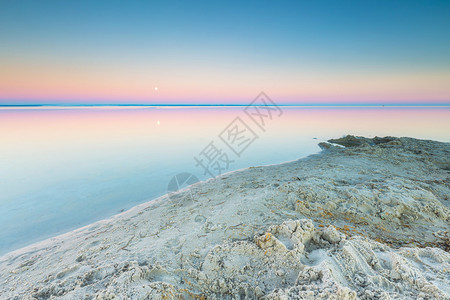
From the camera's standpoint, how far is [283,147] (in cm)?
1498

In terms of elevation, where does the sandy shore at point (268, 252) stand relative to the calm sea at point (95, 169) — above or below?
above

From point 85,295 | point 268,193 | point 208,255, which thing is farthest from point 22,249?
point 268,193

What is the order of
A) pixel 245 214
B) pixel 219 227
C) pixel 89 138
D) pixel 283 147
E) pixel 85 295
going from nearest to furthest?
pixel 85 295 < pixel 219 227 < pixel 245 214 < pixel 283 147 < pixel 89 138

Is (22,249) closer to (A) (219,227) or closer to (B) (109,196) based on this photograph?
(B) (109,196)

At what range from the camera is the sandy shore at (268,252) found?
84.4 inches

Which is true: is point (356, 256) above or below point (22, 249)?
above

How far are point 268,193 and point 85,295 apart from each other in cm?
354

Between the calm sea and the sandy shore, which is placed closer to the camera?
the sandy shore

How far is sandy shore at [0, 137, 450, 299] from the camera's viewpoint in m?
2.14

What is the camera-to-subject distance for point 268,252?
2.57m

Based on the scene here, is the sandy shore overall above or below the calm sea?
above

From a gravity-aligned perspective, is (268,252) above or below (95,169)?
above

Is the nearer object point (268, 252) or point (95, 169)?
point (268, 252)

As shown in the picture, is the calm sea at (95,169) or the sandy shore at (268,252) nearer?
the sandy shore at (268,252)
